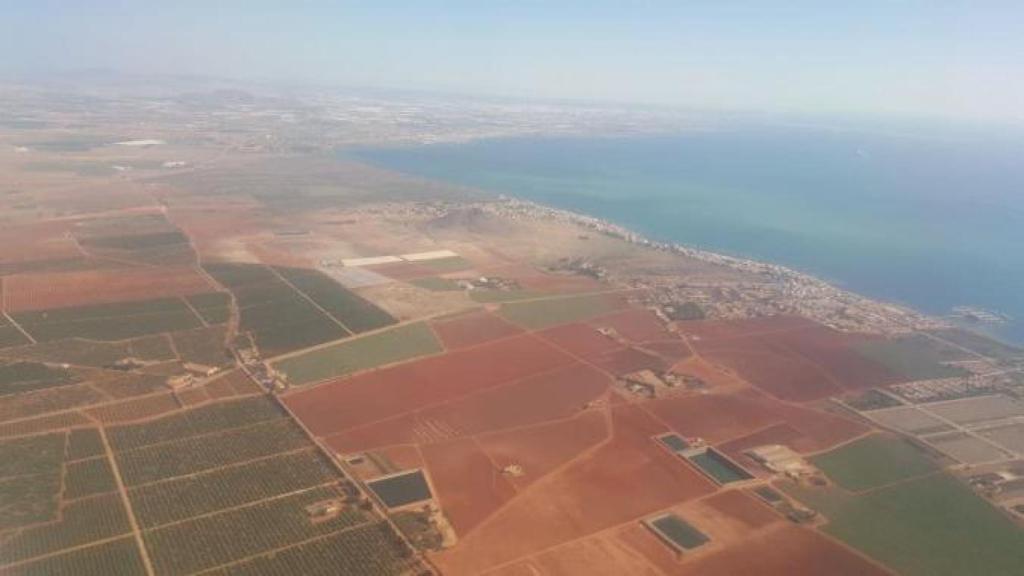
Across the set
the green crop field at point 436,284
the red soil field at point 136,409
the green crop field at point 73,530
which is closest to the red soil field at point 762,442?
the green crop field at point 73,530

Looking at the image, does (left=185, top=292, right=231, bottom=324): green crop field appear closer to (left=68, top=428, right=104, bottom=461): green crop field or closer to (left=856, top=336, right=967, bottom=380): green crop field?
(left=68, top=428, right=104, bottom=461): green crop field

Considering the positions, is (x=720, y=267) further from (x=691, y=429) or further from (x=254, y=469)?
(x=254, y=469)

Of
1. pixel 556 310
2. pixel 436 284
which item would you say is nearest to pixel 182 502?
pixel 556 310

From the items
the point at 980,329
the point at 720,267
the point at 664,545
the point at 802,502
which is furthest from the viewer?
the point at 720,267

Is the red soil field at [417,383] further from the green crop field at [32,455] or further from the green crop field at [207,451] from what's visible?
the green crop field at [32,455]

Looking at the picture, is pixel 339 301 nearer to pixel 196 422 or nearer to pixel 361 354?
pixel 361 354

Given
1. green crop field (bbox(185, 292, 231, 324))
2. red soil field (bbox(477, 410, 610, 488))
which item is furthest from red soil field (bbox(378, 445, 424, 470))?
green crop field (bbox(185, 292, 231, 324))

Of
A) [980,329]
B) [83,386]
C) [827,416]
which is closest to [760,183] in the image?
[980,329]
